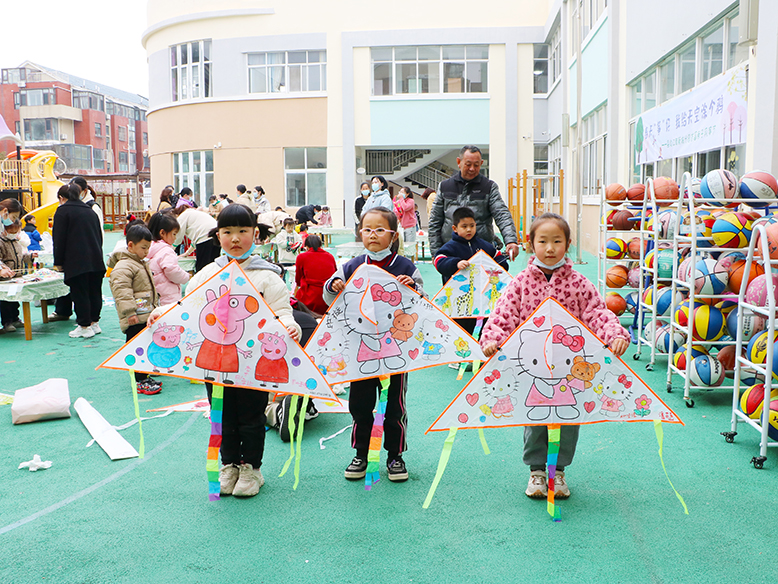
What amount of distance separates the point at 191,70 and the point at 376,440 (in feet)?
90.5

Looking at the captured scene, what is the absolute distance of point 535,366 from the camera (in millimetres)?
3363

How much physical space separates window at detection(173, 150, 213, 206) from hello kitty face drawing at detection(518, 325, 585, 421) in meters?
26.6

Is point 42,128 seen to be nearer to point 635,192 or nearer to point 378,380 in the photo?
point 635,192

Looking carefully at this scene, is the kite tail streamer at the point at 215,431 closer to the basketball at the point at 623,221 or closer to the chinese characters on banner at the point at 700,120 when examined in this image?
the basketball at the point at 623,221

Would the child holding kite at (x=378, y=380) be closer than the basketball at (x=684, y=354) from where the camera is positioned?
Yes

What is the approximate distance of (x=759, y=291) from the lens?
4445 mm

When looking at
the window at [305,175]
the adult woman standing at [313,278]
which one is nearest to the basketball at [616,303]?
the adult woman standing at [313,278]

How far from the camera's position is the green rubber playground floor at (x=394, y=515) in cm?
299

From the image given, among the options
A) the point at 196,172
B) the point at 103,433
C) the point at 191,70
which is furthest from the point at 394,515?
the point at 191,70

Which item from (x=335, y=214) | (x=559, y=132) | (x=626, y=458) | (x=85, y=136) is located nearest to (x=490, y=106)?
(x=559, y=132)

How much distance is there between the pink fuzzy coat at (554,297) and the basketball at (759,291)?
1425 millimetres

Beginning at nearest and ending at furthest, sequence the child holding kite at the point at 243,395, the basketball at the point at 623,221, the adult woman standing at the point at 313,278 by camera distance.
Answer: the child holding kite at the point at 243,395, the adult woman standing at the point at 313,278, the basketball at the point at 623,221

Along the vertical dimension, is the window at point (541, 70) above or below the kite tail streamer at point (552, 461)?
above

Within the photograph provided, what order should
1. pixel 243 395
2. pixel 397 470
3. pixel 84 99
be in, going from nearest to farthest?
pixel 243 395 → pixel 397 470 → pixel 84 99
